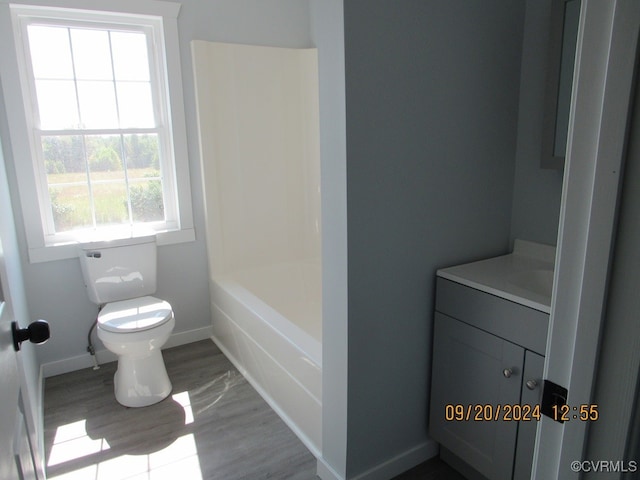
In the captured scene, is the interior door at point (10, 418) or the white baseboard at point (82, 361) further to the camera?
the white baseboard at point (82, 361)

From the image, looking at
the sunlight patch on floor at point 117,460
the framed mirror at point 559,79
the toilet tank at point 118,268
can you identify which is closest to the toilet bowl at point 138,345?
the toilet tank at point 118,268

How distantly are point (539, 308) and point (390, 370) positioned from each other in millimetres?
614

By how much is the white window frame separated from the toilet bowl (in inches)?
21.7

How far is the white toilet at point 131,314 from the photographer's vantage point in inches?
92.3

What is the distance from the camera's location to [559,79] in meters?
1.71

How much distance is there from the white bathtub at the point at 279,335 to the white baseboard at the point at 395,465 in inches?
5.6

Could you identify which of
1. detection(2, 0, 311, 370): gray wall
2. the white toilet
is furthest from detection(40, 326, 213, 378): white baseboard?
the white toilet

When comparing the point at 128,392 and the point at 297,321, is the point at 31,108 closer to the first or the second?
the point at 128,392

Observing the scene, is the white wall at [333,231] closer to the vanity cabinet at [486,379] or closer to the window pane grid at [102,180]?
the vanity cabinet at [486,379]

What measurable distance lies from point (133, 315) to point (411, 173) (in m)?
1.70

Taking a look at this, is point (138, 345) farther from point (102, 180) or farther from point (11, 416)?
point (11, 416)

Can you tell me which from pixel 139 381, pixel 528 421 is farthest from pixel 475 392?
pixel 139 381

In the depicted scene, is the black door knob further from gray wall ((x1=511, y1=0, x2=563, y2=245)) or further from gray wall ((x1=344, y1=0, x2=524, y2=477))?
gray wall ((x1=511, y1=0, x2=563, y2=245))

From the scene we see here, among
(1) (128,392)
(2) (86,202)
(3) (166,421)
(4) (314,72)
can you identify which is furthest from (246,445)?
(4) (314,72)
